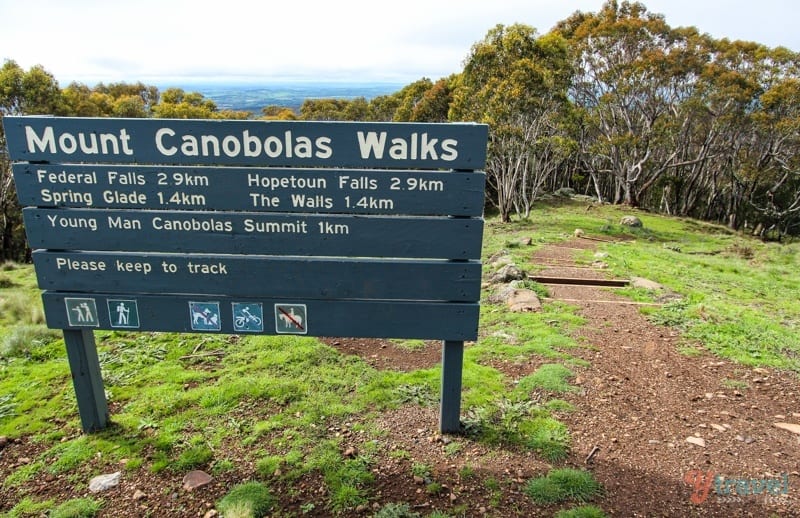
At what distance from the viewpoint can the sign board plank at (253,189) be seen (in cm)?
416

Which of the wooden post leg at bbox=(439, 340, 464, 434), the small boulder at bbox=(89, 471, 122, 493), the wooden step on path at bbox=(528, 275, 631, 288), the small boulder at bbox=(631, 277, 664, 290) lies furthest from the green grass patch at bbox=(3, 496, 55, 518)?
the small boulder at bbox=(631, 277, 664, 290)

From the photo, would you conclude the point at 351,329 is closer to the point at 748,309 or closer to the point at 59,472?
the point at 59,472

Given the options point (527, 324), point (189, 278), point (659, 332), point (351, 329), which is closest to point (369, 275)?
point (351, 329)

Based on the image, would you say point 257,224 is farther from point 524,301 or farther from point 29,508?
point 524,301

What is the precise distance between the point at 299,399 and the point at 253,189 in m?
2.48

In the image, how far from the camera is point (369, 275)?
173 inches

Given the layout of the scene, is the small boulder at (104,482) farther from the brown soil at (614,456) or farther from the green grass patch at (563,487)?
the green grass patch at (563,487)

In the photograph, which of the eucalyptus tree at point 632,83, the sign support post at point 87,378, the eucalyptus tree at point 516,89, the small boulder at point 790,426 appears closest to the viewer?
the sign support post at point 87,378

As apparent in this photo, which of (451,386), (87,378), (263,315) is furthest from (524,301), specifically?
(87,378)

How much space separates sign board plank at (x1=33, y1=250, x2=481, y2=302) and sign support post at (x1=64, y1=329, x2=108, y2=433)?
20.3 inches

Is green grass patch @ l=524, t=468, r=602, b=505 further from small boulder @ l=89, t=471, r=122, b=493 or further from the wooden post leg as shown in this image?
small boulder @ l=89, t=471, r=122, b=493

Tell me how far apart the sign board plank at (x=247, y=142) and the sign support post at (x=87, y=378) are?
163 cm

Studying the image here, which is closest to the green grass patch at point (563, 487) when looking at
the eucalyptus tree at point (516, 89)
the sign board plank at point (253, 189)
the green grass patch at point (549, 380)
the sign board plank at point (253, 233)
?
the green grass patch at point (549, 380)

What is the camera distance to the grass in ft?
14.4
